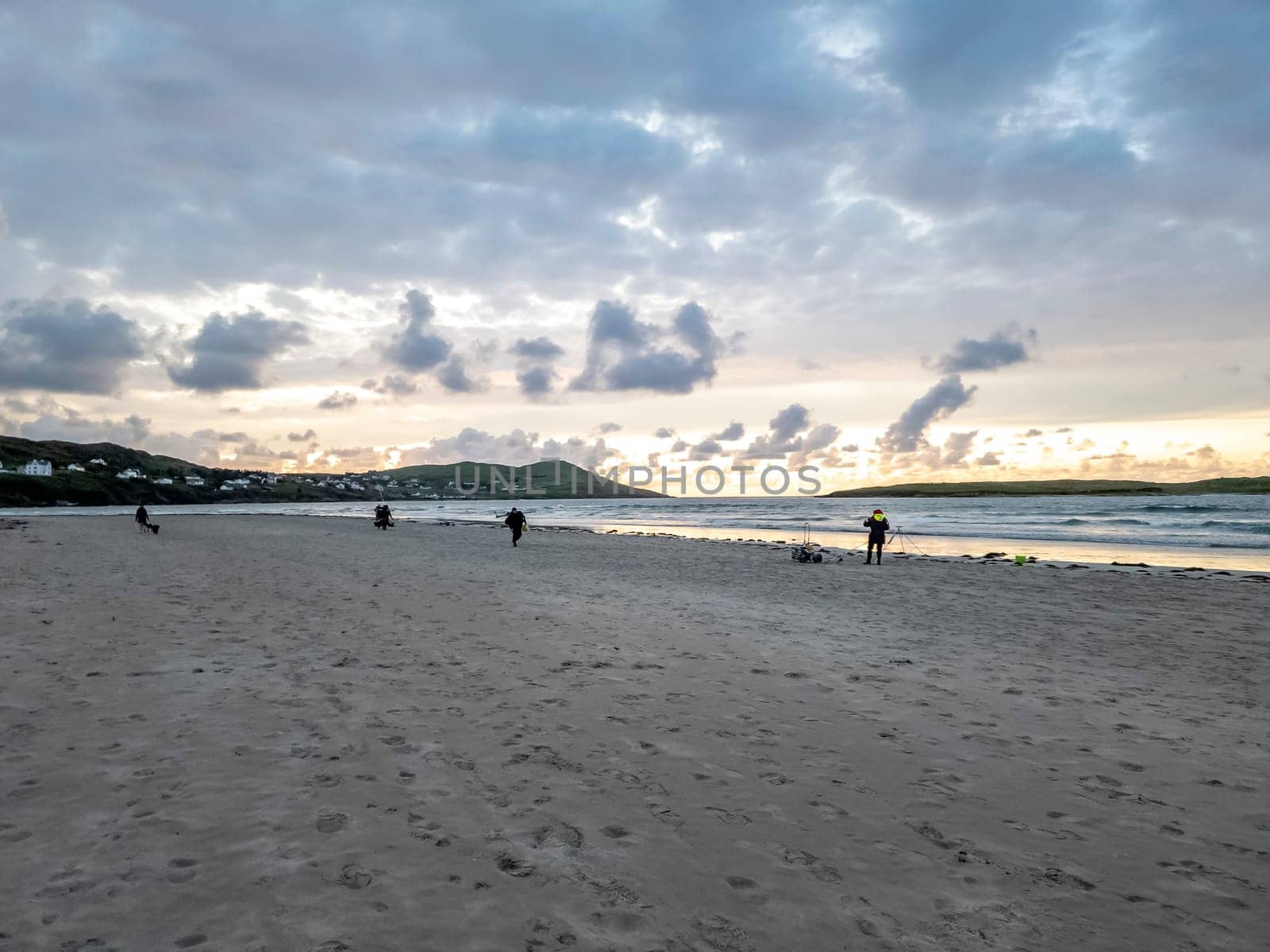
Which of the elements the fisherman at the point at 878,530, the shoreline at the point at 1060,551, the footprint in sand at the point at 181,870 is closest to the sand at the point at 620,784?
the footprint in sand at the point at 181,870

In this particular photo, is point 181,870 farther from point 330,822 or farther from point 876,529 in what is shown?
point 876,529

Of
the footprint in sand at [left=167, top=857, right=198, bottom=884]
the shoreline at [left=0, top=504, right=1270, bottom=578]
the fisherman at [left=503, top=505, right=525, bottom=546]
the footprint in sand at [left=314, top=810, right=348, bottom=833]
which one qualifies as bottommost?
the shoreline at [left=0, top=504, right=1270, bottom=578]

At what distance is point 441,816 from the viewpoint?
542cm

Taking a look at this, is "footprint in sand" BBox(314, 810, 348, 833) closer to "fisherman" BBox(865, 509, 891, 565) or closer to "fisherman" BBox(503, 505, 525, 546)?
"fisherman" BBox(865, 509, 891, 565)

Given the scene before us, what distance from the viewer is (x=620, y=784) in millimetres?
6188

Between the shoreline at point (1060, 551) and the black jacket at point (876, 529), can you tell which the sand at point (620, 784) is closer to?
the black jacket at point (876, 529)

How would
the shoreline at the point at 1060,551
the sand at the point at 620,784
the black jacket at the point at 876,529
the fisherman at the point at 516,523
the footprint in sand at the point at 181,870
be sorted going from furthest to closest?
the fisherman at the point at 516,523 → the shoreline at the point at 1060,551 → the black jacket at the point at 876,529 → the footprint in sand at the point at 181,870 → the sand at the point at 620,784

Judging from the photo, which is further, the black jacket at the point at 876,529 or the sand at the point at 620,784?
the black jacket at the point at 876,529

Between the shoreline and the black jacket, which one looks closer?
the black jacket

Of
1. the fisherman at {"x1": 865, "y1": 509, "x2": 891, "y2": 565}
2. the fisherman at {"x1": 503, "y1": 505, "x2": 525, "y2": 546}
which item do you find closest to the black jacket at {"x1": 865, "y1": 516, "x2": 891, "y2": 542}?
the fisherman at {"x1": 865, "y1": 509, "x2": 891, "y2": 565}

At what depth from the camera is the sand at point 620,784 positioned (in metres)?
4.21

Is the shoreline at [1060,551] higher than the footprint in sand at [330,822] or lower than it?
lower

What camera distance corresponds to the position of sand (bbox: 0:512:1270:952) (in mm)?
4215

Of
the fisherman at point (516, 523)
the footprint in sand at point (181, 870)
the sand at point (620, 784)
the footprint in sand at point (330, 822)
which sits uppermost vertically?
the fisherman at point (516, 523)
